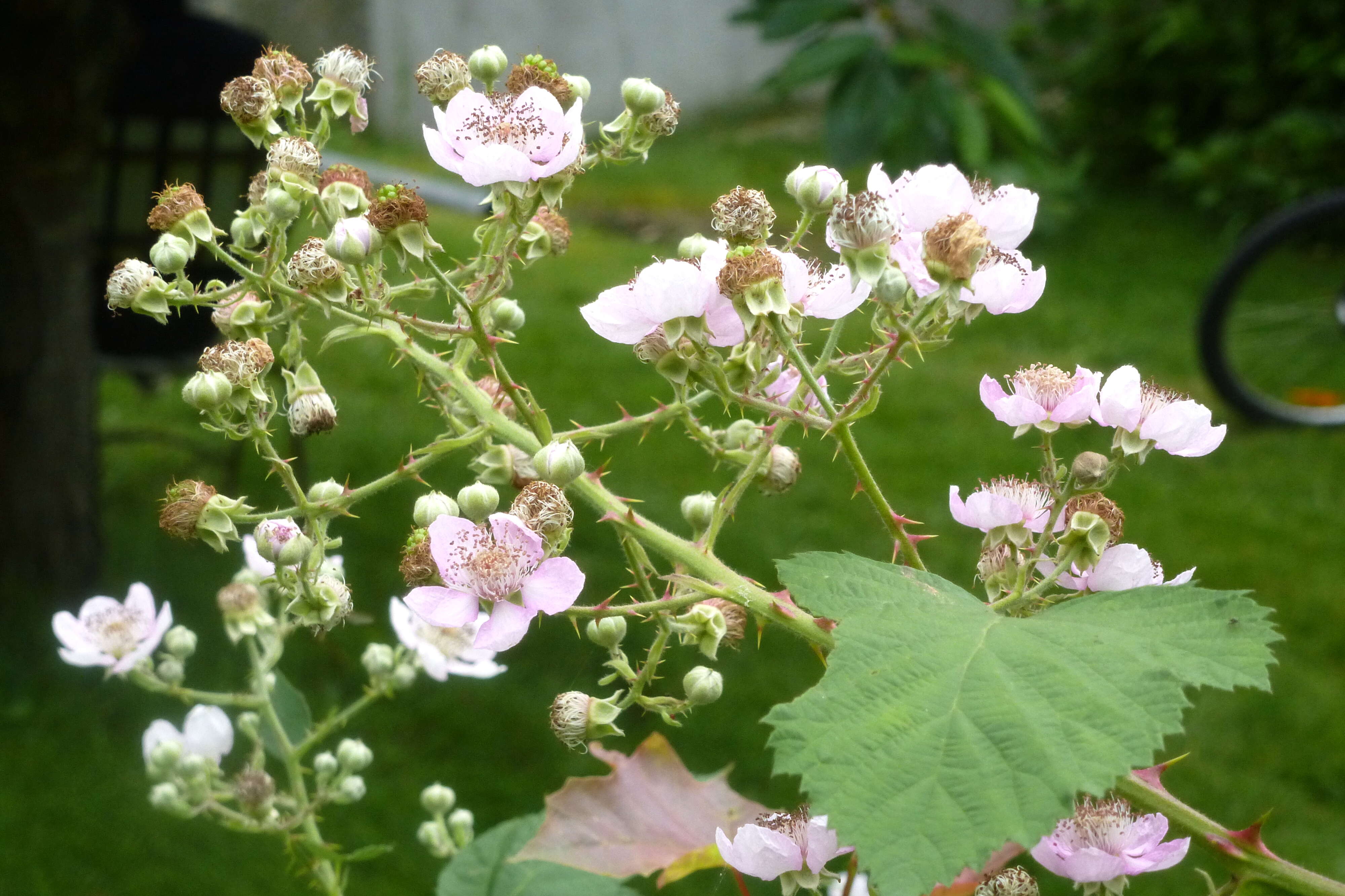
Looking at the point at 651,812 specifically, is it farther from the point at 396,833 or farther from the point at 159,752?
the point at 396,833

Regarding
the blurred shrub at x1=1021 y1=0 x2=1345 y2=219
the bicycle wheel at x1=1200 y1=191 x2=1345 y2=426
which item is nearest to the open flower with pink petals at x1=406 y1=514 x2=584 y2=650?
the bicycle wheel at x1=1200 y1=191 x2=1345 y2=426

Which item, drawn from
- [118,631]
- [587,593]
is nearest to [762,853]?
[118,631]

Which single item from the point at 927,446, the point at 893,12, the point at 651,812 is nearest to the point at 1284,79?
the point at 927,446

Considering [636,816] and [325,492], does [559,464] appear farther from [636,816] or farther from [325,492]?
[636,816]

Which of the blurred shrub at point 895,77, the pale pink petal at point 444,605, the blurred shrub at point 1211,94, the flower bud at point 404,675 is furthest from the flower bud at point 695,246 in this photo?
the blurred shrub at point 1211,94

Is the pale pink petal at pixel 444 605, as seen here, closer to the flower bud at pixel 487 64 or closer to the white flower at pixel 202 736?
the flower bud at pixel 487 64

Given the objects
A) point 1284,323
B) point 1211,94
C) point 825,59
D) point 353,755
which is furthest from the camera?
point 1211,94
